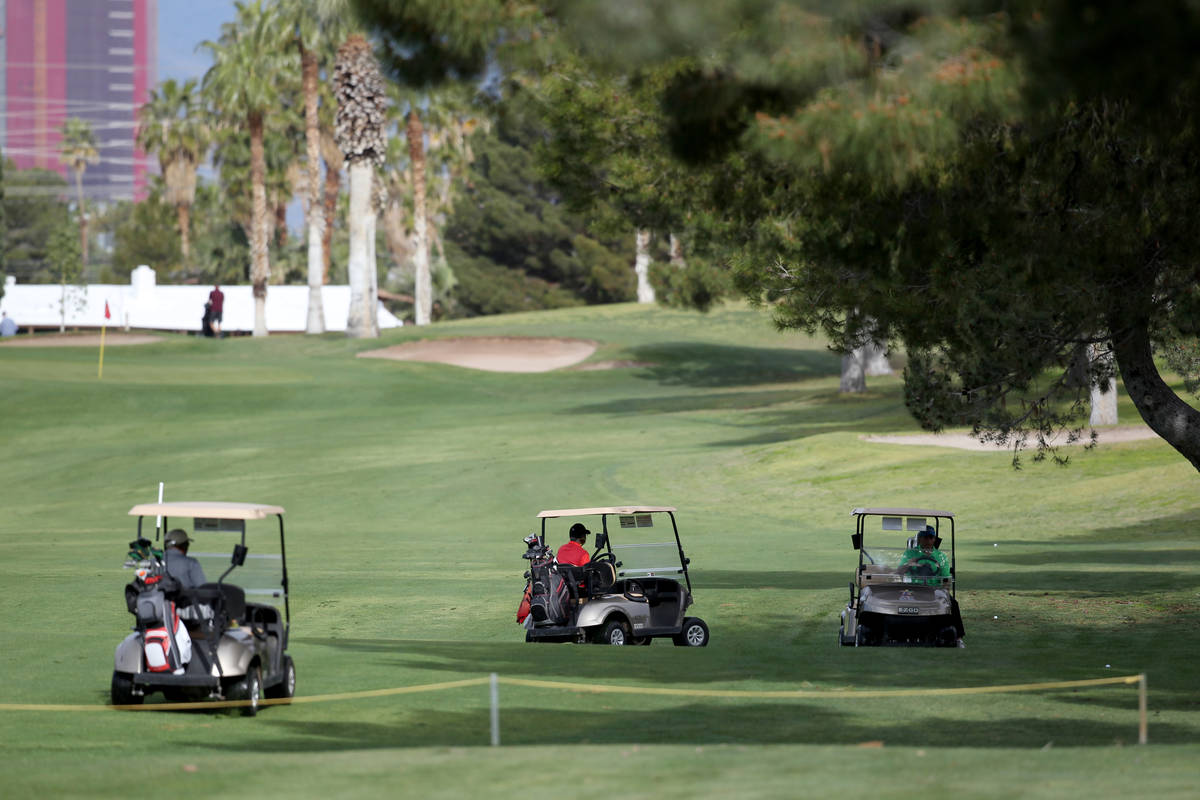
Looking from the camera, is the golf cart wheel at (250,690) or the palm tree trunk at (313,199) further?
the palm tree trunk at (313,199)

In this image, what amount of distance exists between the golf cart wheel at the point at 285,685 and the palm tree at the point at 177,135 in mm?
78956

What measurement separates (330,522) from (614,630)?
54.0 feet

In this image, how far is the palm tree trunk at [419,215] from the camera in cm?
7950

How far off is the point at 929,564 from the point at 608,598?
355 cm

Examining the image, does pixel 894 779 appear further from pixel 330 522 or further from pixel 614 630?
pixel 330 522

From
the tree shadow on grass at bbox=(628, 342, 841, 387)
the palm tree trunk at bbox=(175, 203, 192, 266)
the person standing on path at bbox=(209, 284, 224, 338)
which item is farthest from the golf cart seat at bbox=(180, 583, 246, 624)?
the palm tree trunk at bbox=(175, 203, 192, 266)

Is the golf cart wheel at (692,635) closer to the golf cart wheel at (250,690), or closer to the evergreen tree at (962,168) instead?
the evergreen tree at (962,168)

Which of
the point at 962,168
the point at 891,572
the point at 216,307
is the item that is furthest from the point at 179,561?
the point at 216,307

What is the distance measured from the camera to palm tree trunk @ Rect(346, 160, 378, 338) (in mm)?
67625

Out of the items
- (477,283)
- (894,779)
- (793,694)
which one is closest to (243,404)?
(793,694)

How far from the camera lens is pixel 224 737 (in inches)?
493

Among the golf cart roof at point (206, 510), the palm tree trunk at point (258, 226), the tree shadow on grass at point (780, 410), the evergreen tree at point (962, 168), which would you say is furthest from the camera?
the palm tree trunk at point (258, 226)

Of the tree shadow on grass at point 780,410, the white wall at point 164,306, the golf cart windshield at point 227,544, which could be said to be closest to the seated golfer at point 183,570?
the golf cart windshield at point 227,544

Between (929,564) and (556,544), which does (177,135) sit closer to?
(556,544)
